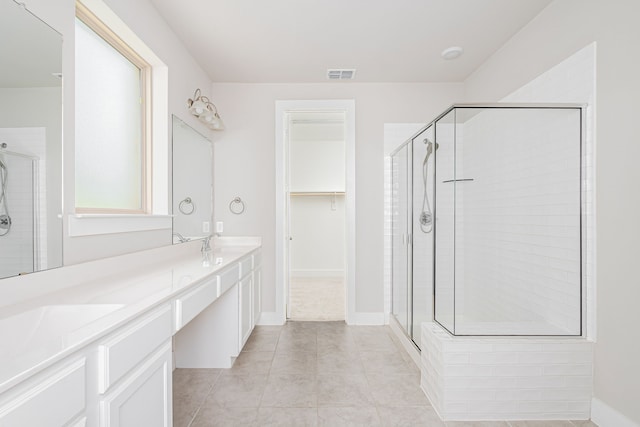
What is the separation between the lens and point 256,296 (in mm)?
3162

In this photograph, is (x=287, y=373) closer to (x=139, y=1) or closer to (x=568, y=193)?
(x=568, y=193)

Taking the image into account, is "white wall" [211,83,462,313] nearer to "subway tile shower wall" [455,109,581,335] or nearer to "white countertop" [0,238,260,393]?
"subway tile shower wall" [455,109,581,335]

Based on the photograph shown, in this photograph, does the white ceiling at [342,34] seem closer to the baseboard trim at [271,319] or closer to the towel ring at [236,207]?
the towel ring at [236,207]

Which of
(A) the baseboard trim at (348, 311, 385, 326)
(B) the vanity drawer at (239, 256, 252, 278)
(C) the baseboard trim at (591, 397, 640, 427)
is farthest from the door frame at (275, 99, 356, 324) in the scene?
(C) the baseboard trim at (591, 397, 640, 427)

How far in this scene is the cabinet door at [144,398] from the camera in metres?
1.00

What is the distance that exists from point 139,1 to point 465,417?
10.7 ft

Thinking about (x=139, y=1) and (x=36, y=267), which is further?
(x=139, y=1)

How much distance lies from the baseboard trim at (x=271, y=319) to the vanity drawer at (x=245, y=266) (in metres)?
0.86

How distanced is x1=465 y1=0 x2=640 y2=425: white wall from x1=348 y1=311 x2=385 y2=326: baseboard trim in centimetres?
189

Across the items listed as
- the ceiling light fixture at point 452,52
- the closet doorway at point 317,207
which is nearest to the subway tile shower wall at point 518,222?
the ceiling light fixture at point 452,52

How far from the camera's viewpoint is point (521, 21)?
2.42m

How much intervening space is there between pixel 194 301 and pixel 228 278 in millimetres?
620

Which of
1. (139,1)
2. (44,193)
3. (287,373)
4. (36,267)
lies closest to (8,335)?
(36,267)

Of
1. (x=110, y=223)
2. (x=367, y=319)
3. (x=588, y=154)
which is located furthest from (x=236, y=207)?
(x=588, y=154)
